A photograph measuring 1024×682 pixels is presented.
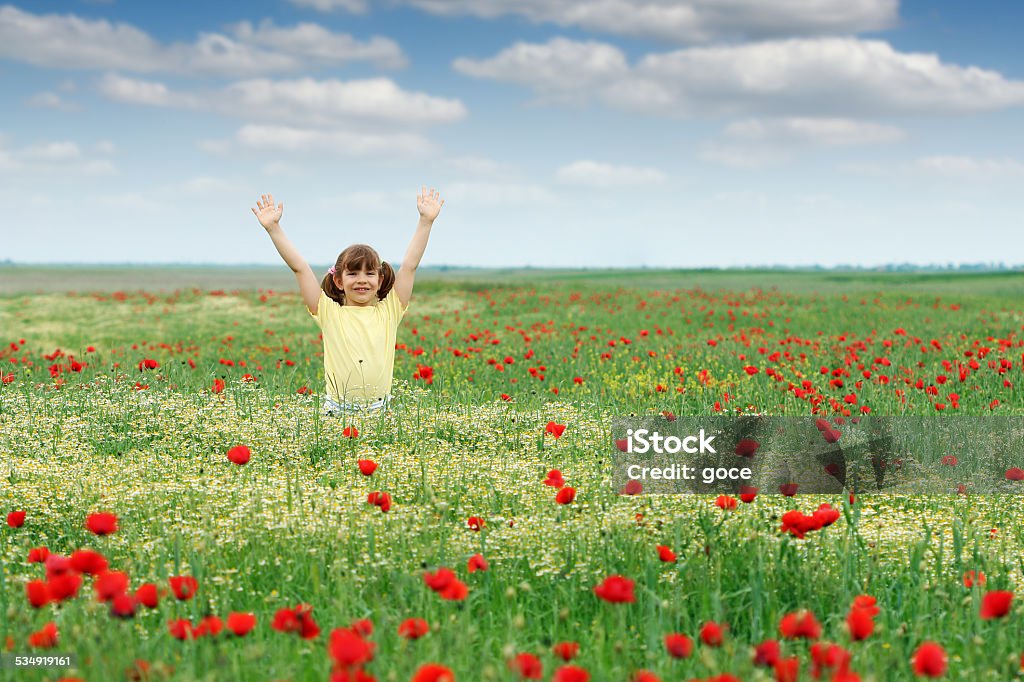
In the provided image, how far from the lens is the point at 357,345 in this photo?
23.0 ft

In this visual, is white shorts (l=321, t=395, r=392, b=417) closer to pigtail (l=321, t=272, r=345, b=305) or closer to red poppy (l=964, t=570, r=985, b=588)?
pigtail (l=321, t=272, r=345, b=305)

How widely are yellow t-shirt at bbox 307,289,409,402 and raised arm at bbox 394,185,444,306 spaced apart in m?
0.30

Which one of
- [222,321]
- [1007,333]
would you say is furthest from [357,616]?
[222,321]

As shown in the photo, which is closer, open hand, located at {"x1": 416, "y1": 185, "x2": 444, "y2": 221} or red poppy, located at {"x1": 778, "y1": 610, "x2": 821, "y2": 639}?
red poppy, located at {"x1": 778, "y1": 610, "x2": 821, "y2": 639}

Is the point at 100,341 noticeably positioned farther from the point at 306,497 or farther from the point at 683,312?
the point at 306,497

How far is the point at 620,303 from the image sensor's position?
917 inches

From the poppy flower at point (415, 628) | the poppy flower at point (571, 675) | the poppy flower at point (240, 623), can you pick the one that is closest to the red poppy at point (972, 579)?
the poppy flower at point (571, 675)

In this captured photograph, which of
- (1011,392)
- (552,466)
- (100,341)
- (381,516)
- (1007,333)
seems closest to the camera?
(381,516)

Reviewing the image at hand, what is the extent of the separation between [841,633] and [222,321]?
2106 centimetres

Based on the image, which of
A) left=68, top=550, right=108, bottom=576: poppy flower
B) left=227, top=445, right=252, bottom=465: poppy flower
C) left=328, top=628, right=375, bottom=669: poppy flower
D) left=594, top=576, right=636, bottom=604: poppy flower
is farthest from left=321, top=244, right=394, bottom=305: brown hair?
left=328, top=628, right=375, bottom=669: poppy flower

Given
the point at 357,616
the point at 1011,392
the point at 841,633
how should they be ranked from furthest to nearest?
the point at 1011,392, the point at 357,616, the point at 841,633

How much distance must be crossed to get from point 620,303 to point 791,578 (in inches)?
775

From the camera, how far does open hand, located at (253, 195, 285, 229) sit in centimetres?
661

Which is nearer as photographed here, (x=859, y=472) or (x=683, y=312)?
(x=859, y=472)
